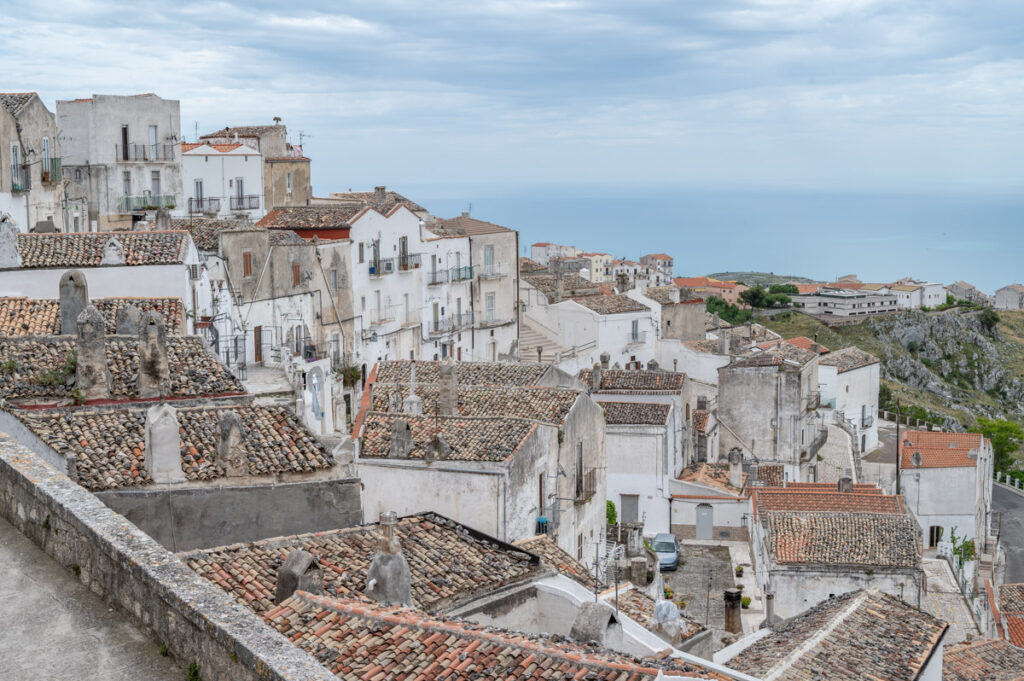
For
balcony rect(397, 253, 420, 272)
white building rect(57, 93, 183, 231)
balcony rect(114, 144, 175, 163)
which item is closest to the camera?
white building rect(57, 93, 183, 231)

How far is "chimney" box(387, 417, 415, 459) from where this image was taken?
23047 mm

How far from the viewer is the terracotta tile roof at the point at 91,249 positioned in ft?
84.6

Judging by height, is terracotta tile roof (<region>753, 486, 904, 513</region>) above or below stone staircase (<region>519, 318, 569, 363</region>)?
below

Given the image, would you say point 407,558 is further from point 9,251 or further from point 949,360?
point 949,360

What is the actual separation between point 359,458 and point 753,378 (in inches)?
1212

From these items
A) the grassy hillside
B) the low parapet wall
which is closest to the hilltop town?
the low parapet wall

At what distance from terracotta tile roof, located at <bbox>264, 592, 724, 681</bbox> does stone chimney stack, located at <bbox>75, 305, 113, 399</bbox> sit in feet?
25.6

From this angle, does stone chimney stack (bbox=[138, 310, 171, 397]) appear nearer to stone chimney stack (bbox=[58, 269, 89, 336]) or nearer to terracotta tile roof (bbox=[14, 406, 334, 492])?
terracotta tile roof (bbox=[14, 406, 334, 492])

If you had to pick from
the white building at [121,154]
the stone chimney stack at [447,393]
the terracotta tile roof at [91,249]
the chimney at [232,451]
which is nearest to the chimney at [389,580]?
the chimney at [232,451]

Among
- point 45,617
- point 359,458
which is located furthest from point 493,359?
point 45,617

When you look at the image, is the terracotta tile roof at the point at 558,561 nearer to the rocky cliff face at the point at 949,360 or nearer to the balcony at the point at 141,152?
the balcony at the point at 141,152

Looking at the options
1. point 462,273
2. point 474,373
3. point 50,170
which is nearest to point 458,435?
point 474,373

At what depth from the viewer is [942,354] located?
125 metres

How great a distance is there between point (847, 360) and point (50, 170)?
47.5 metres
